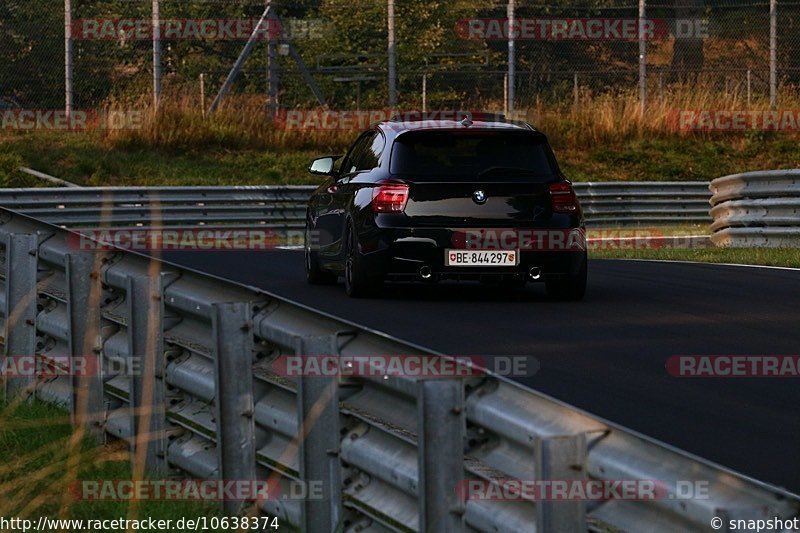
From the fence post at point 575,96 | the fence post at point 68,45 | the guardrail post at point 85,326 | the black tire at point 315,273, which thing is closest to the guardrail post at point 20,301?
the guardrail post at point 85,326

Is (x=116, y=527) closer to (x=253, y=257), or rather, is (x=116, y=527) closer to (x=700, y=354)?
(x=700, y=354)

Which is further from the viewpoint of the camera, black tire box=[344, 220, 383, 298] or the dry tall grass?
the dry tall grass

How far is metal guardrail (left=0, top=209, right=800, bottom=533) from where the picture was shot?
13.2 feet

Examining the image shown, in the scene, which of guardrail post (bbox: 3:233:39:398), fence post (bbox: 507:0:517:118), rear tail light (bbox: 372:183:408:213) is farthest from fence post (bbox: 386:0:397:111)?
guardrail post (bbox: 3:233:39:398)

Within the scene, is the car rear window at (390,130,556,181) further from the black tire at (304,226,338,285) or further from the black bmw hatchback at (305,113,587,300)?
the black tire at (304,226,338,285)

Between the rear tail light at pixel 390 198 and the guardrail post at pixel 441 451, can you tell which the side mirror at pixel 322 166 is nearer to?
the rear tail light at pixel 390 198

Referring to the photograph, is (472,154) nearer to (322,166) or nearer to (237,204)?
(322,166)

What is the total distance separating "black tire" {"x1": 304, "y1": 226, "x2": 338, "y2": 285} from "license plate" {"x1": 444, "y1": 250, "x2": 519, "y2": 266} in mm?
2227

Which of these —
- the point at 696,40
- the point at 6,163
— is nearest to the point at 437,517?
the point at 6,163

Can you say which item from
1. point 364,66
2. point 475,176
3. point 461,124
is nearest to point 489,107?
point 364,66

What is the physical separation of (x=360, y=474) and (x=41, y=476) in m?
1.83

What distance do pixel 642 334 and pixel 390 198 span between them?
114 inches

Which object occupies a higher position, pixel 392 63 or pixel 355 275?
pixel 392 63

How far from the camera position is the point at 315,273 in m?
16.0
